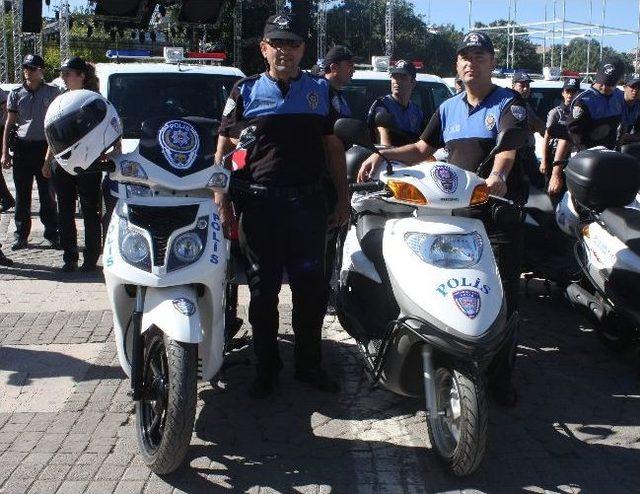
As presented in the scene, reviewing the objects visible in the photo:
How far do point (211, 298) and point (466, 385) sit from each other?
1.17 meters

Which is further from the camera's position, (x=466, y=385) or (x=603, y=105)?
(x=603, y=105)

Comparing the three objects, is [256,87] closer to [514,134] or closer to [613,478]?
[514,134]

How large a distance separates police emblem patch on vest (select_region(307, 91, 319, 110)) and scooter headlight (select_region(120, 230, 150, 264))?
1207 millimetres

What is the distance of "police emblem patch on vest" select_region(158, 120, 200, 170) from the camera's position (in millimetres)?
3672

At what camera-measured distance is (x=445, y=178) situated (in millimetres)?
3648

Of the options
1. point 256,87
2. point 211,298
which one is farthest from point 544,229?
point 211,298

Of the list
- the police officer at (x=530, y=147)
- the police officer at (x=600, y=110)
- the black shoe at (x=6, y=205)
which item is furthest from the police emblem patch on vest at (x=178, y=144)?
the black shoe at (x=6, y=205)

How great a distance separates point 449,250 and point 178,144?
4.24ft

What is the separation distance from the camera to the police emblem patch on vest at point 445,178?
3.62m

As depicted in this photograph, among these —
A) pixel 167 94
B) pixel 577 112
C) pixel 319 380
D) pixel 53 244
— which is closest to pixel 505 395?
pixel 319 380

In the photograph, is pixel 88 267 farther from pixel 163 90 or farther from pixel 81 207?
pixel 163 90

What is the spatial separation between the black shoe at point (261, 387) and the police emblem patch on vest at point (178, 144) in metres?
1.29

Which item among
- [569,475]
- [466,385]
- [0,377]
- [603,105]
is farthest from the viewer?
[603,105]

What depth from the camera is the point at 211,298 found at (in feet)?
12.0
